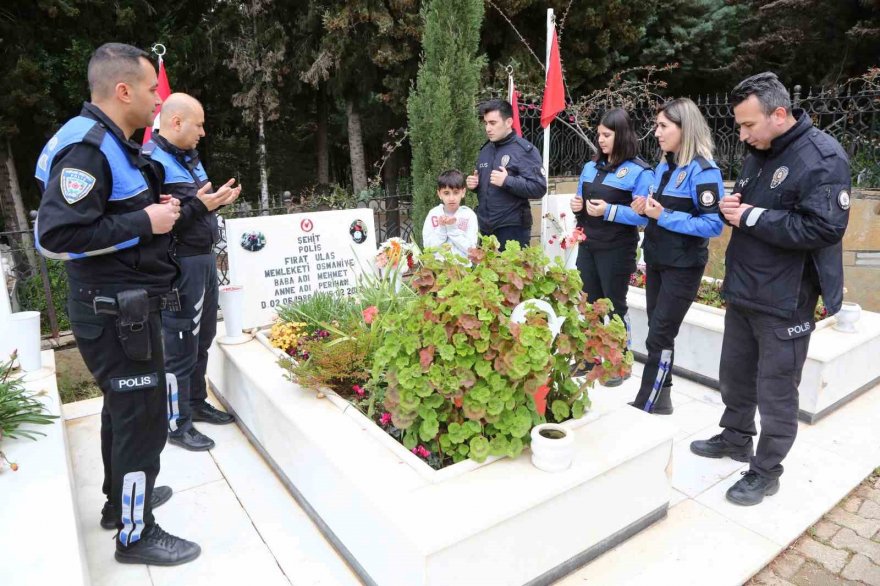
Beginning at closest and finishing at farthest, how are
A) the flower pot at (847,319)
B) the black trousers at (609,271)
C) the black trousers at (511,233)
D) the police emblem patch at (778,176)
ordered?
the police emblem patch at (778,176) → the black trousers at (609,271) → the flower pot at (847,319) → the black trousers at (511,233)

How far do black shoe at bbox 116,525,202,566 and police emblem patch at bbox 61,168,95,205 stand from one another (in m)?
1.40

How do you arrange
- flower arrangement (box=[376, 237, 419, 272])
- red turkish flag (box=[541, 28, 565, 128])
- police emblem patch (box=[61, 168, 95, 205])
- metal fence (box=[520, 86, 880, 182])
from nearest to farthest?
police emblem patch (box=[61, 168, 95, 205]) → flower arrangement (box=[376, 237, 419, 272]) → red turkish flag (box=[541, 28, 565, 128]) → metal fence (box=[520, 86, 880, 182])

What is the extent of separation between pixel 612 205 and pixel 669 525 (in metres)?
1.86

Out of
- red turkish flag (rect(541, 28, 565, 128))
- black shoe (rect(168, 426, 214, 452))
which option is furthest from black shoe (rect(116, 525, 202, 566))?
red turkish flag (rect(541, 28, 565, 128))

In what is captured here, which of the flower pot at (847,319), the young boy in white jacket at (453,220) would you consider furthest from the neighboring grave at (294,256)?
the flower pot at (847,319)

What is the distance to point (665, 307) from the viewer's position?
3.34 m

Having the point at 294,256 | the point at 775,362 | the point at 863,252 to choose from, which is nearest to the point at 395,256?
the point at 294,256

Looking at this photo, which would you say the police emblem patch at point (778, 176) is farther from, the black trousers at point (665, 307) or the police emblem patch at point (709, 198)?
the black trousers at point (665, 307)

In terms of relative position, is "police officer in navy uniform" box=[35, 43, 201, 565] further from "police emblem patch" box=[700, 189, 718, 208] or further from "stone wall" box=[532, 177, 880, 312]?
"stone wall" box=[532, 177, 880, 312]

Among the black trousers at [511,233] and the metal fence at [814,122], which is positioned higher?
the metal fence at [814,122]

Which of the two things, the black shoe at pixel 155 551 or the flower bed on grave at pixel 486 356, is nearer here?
the flower bed on grave at pixel 486 356

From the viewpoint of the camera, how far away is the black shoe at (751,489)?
8.98 ft

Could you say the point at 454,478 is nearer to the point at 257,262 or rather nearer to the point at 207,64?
the point at 257,262

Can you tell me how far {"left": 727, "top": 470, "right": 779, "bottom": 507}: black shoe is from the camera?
8.98 feet
